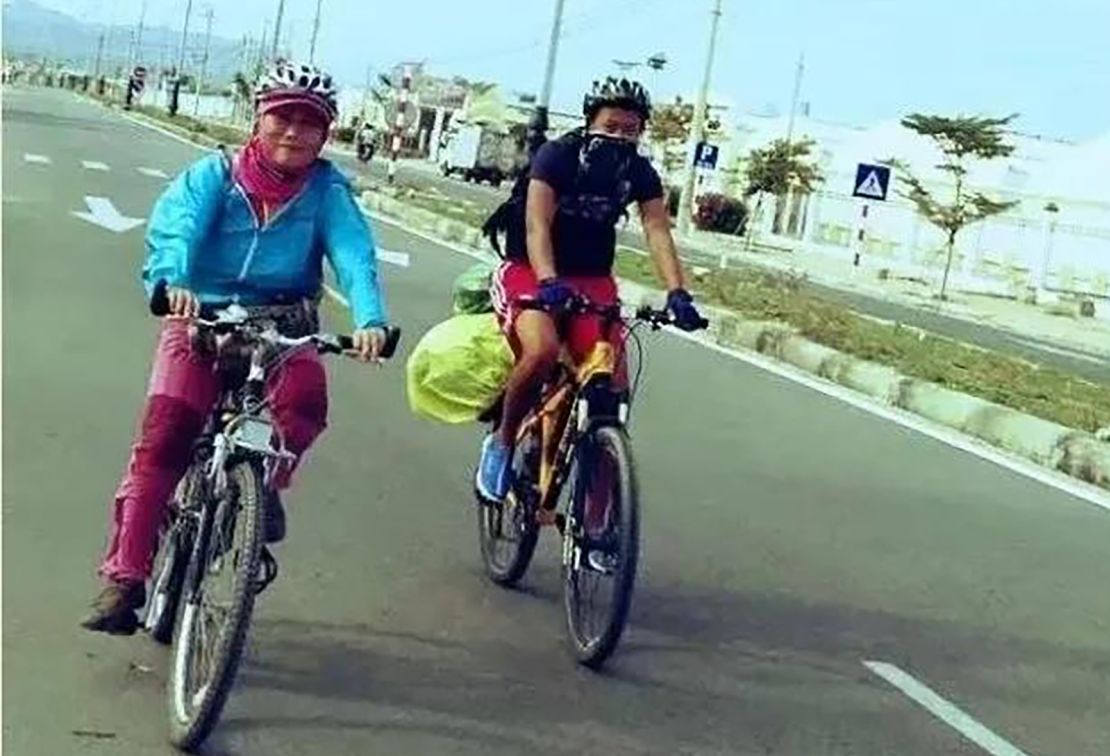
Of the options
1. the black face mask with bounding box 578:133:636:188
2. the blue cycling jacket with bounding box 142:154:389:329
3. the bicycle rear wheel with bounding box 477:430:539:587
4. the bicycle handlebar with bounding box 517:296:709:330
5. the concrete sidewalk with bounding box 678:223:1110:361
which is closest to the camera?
the blue cycling jacket with bounding box 142:154:389:329

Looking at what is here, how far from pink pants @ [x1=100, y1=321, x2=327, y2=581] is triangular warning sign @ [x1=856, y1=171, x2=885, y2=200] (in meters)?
30.4

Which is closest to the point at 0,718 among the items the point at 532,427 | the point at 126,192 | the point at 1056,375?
the point at 532,427

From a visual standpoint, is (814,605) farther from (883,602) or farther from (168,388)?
(168,388)

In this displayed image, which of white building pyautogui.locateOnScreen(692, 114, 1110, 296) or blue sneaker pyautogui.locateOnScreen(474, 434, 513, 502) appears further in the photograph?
white building pyautogui.locateOnScreen(692, 114, 1110, 296)

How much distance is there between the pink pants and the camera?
18.3 ft

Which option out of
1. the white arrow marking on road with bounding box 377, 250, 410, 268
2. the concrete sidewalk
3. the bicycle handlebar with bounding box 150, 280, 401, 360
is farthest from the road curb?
the concrete sidewalk

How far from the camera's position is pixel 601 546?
646cm

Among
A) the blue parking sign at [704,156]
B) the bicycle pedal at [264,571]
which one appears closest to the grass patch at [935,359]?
the bicycle pedal at [264,571]

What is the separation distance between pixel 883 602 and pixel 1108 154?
52521 millimetres

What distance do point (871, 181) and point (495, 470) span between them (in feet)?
94.3

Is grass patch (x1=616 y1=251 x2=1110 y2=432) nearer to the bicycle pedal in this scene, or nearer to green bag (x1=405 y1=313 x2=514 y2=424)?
green bag (x1=405 y1=313 x2=514 y2=424)

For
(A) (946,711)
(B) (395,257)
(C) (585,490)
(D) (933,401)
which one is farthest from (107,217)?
(A) (946,711)

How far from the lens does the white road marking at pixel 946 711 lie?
6.11 metres

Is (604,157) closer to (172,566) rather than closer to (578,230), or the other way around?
(578,230)
